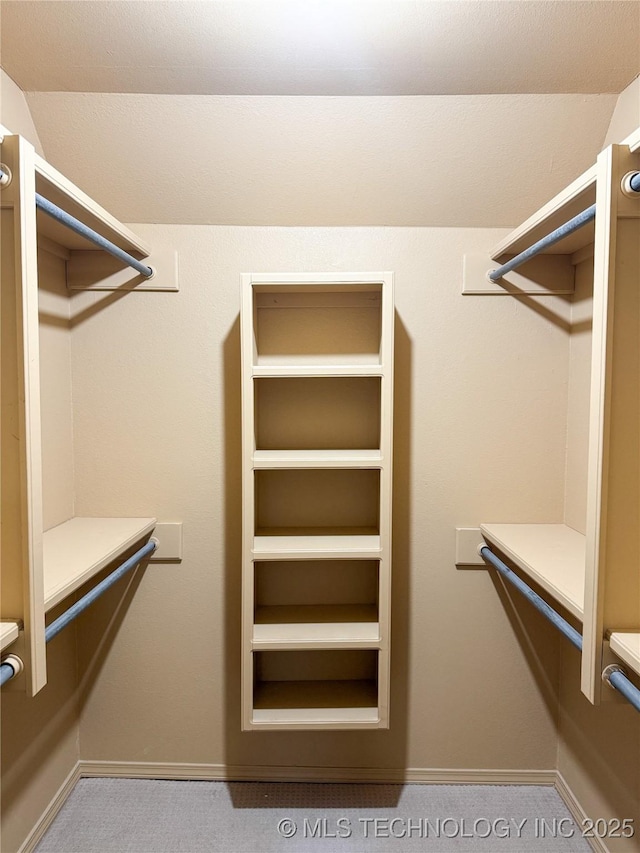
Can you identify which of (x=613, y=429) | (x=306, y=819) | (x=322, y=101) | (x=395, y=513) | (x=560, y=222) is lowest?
(x=306, y=819)

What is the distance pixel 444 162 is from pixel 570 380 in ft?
2.75

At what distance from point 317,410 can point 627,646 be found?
107cm

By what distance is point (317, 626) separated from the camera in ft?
4.84

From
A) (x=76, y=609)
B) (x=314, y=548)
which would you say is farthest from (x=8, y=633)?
(x=314, y=548)

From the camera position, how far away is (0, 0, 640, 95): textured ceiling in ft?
3.68

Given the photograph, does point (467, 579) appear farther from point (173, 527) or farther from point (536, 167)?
point (536, 167)

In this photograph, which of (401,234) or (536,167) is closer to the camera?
(536,167)

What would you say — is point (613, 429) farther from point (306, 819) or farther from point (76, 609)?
point (306, 819)

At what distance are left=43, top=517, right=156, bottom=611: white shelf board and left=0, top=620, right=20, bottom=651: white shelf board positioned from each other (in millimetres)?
74

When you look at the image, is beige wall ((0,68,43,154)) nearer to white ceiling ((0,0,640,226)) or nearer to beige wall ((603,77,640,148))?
white ceiling ((0,0,640,226))

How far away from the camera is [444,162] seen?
1417mm

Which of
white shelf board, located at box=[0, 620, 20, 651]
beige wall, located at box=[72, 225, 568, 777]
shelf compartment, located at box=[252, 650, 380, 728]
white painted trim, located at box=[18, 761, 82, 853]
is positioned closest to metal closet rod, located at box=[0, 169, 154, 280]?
beige wall, located at box=[72, 225, 568, 777]

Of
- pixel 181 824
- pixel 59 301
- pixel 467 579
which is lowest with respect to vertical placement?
pixel 181 824

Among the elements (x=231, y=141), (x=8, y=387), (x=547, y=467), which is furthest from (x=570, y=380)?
(x=8, y=387)
